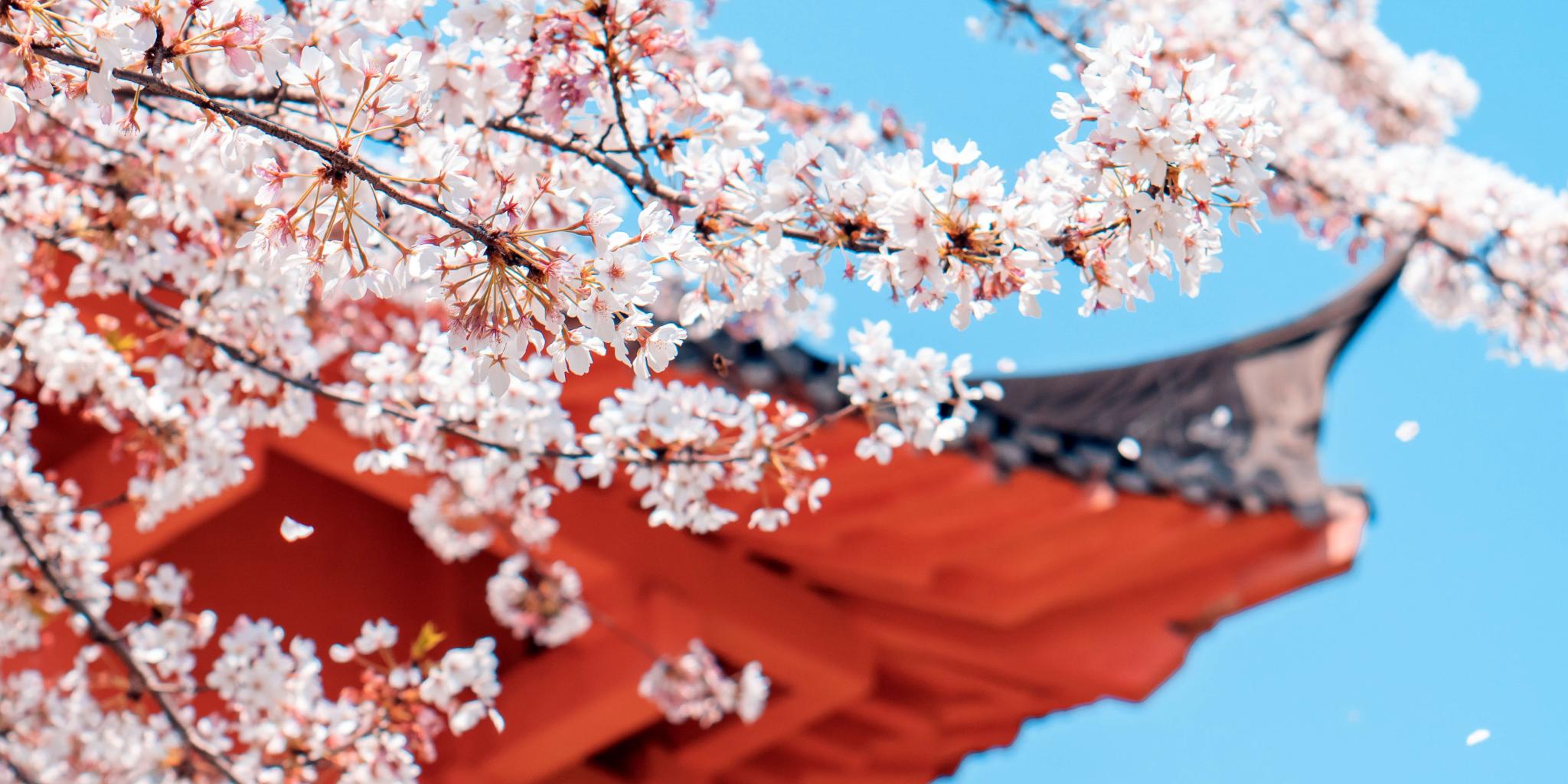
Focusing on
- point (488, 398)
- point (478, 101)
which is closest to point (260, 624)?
point (488, 398)

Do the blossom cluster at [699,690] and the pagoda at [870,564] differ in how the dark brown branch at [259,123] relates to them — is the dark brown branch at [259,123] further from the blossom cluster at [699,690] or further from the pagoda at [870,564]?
the blossom cluster at [699,690]

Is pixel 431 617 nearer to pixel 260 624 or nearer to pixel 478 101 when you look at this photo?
pixel 260 624

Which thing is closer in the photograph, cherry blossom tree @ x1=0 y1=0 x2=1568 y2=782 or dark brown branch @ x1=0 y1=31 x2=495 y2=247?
dark brown branch @ x1=0 y1=31 x2=495 y2=247

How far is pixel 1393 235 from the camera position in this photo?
3.49 metres

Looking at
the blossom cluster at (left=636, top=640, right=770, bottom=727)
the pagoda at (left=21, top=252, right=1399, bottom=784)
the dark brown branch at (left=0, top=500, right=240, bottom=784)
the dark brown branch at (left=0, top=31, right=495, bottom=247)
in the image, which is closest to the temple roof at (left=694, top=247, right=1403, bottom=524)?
the pagoda at (left=21, top=252, right=1399, bottom=784)

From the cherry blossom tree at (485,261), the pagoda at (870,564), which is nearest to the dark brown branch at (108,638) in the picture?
the cherry blossom tree at (485,261)

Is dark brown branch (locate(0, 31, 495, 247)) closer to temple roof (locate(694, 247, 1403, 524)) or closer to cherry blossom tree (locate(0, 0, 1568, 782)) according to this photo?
cherry blossom tree (locate(0, 0, 1568, 782))

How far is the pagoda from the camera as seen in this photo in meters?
2.77

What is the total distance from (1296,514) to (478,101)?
2.00 meters

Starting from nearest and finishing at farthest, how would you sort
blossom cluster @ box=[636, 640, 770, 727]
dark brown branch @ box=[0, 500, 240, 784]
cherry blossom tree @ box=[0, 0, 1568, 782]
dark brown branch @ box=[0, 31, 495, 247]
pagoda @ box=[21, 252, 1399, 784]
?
dark brown branch @ box=[0, 31, 495, 247] < cherry blossom tree @ box=[0, 0, 1568, 782] < dark brown branch @ box=[0, 500, 240, 784] < pagoda @ box=[21, 252, 1399, 784] < blossom cluster @ box=[636, 640, 770, 727]

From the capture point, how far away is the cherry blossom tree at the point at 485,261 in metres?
1.04

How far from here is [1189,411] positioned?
359 centimetres

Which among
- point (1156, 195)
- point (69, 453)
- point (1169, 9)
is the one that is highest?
point (1169, 9)

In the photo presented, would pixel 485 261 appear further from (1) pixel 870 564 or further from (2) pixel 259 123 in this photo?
(1) pixel 870 564
